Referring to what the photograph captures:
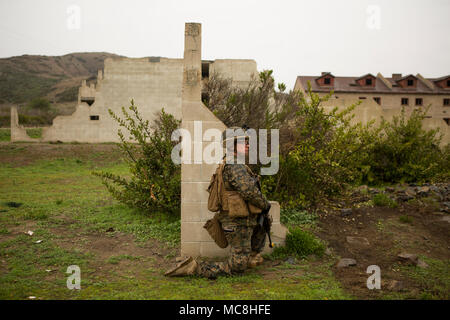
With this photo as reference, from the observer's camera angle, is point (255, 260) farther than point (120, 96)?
No

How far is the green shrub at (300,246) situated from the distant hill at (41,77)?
3326 inches

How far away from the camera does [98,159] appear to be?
1911 centimetres

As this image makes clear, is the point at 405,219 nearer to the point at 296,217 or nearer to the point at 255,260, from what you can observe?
the point at 296,217

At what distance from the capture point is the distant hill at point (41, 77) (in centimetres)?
8188

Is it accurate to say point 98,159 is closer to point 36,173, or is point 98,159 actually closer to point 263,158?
point 36,173

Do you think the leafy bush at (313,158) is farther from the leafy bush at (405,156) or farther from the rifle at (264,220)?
the leafy bush at (405,156)

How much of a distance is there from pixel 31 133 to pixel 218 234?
3181 cm

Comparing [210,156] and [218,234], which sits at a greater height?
[210,156]

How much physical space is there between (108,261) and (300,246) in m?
2.97

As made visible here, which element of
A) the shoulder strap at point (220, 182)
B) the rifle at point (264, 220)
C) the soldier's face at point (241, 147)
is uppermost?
the soldier's face at point (241, 147)

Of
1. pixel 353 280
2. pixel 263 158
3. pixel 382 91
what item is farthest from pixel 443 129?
pixel 382 91

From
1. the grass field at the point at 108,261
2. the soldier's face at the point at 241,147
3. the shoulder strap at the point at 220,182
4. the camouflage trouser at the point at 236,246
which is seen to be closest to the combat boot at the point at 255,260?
the grass field at the point at 108,261

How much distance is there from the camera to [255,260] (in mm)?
4504

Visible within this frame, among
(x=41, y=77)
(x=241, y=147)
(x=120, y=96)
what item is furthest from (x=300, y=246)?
(x=41, y=77)
